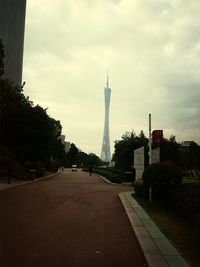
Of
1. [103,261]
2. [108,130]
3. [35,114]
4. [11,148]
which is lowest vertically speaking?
[103,261]

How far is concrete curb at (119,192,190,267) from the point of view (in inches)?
328

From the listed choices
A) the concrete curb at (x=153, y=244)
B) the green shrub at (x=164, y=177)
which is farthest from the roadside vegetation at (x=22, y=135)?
the concrete curb at (x=153, y=244)

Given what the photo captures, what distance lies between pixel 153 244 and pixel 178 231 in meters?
2.53

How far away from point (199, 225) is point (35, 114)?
39.6m

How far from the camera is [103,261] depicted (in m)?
8.52

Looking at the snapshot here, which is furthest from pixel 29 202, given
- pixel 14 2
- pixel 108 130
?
pixel 108 130

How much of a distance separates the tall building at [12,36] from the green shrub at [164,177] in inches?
1174

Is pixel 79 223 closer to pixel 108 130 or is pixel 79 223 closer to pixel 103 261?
pixel 103 261

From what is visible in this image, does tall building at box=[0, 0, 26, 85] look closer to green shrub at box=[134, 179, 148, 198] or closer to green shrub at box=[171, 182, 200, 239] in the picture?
green shrub at box=[134, 179, 148, 198]

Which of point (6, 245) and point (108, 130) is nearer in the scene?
point (6, 245)

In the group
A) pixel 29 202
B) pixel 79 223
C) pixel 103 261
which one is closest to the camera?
pixel 103 261

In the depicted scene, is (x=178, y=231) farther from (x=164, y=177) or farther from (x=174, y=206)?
(x=164, y=177)

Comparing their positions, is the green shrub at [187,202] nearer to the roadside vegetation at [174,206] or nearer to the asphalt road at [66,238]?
the roadside vegetation at [174,206]

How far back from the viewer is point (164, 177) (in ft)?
64.6
